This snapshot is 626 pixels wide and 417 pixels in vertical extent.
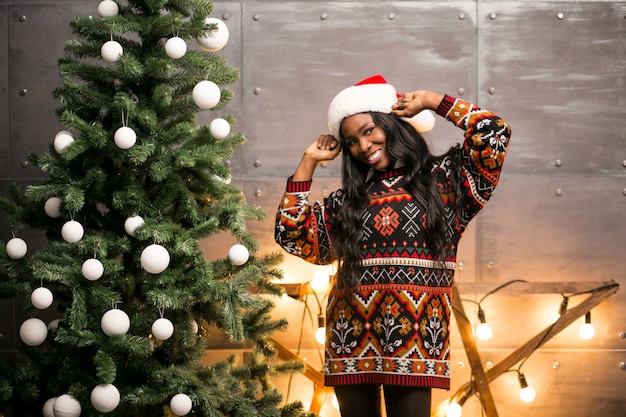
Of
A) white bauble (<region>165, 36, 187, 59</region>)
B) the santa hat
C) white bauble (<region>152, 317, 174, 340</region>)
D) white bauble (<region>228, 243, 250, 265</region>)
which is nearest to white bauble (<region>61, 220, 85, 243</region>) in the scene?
white bauble (<region>152, 317, 174, 340</region>)

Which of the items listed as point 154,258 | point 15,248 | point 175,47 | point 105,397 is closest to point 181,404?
point 105,397

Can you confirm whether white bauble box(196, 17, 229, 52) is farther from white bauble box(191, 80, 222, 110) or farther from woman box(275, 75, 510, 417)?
woman box(275, 75, 510, 417)

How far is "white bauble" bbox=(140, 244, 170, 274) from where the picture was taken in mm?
1978

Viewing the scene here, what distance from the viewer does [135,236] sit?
81.8 inches

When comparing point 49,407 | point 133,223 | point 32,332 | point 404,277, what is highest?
point 133,223

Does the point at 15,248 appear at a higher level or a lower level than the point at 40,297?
higher

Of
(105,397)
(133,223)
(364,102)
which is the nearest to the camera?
(105,397)

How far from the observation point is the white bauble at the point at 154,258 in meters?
1.98

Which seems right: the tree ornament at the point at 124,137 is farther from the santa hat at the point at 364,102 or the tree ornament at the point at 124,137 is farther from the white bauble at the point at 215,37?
the santa hat at the point at 364,102

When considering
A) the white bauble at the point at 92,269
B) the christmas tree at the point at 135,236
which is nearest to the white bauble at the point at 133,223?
the christmas tree at the point at 135,236

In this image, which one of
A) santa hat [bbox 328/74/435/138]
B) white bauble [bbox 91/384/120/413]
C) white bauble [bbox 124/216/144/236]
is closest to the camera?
white bauble [bbox 91/384/120/413]

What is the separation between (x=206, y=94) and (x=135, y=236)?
479 mm

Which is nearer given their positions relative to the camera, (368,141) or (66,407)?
(66,407)

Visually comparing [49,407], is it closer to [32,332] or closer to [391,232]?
[32,332]
